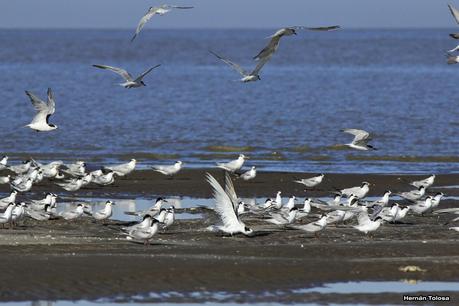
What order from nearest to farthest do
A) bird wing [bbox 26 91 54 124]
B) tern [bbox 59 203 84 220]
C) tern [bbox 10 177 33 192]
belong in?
tern [bbox 59 203 84 220]
tern [bbox 10 177 33 192]
bird wing [bbox 26 91 54 124]

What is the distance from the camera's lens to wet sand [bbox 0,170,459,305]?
42.8ft

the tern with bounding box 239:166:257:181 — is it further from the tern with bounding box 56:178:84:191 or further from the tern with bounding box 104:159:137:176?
the tern with bounding box 56:178:84:191

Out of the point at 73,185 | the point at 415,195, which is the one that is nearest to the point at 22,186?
the point at 73,185

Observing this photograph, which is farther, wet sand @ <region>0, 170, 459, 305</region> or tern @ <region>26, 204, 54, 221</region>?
tern @ <region>26, 204, 54, 221</region>

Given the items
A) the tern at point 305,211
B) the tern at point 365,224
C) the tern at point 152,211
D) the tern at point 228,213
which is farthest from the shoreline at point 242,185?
the tern at point 228,213

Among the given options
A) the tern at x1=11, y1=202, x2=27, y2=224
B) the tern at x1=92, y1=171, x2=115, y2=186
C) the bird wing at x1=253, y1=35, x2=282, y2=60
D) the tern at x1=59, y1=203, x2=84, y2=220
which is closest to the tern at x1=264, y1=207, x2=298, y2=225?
the bird wing at x1=253, y1=35, x2=282, y2=60

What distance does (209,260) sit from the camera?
578 inches

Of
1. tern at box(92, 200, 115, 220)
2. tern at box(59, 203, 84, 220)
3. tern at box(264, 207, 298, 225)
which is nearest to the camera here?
tern at box(264, 207, 298, 225)

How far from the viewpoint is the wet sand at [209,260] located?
1305cm

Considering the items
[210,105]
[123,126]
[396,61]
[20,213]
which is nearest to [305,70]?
[396,61]

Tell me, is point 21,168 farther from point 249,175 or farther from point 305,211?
point 305,211

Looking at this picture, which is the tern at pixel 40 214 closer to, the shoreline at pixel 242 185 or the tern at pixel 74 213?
the tern at pixel 74 213

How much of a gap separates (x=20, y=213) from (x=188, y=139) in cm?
1742

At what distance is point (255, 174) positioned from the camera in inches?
983
